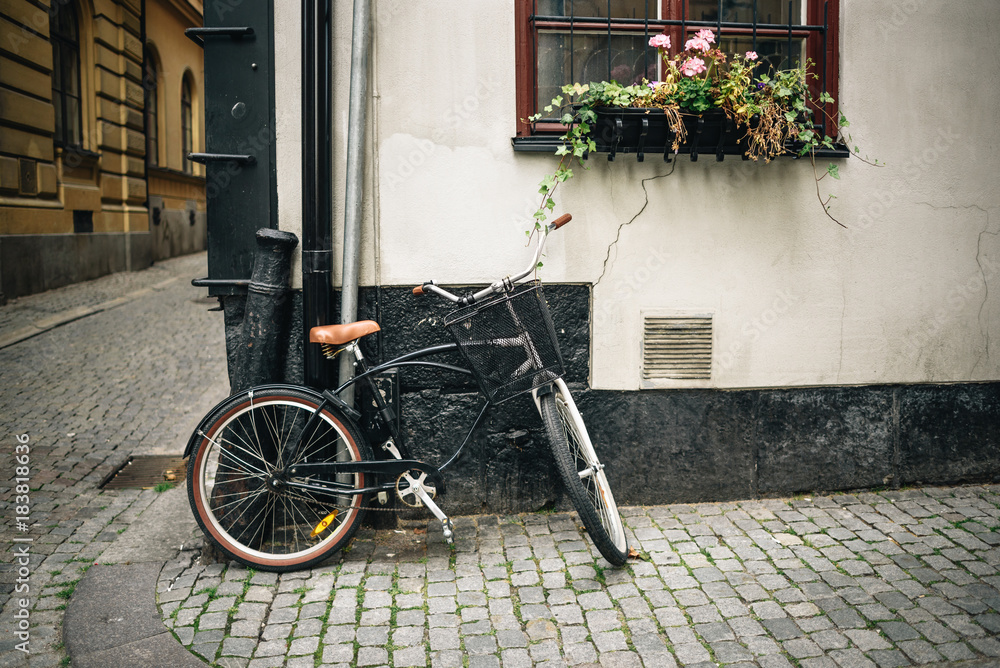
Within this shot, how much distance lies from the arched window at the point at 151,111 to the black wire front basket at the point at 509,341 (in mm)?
14996

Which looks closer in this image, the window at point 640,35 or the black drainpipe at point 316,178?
the black drainpipe at point 316,178

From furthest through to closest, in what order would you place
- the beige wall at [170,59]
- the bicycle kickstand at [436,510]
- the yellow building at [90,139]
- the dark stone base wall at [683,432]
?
the beige wall at [170,59]
the yellow building at [90,139]
the dark stone base wall at [683,432]
the bicycle kickstand at [436,510]

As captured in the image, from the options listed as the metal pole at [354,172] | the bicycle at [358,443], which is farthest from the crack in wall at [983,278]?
the metal pole at [354,172]

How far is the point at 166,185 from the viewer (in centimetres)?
1758

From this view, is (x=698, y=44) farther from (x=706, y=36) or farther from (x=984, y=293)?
(x=984, y=293)

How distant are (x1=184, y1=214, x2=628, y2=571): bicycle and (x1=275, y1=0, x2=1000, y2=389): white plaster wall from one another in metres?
0.58

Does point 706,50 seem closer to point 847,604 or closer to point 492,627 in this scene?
point 847,604

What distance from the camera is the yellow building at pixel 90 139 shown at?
10.8 meters

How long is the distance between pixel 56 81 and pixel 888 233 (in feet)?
41.3

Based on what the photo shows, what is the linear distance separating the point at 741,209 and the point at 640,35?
3.72 feet

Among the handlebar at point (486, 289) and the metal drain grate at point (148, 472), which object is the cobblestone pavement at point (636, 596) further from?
the metal drain grate at point (148, 472)

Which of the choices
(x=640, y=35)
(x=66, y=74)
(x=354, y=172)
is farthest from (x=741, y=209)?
(x=66, y=74)

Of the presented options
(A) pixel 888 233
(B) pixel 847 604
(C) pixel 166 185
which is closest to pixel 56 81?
(C) pixel 166 185

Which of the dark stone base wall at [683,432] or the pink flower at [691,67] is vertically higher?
the pink flower at [691,67]
